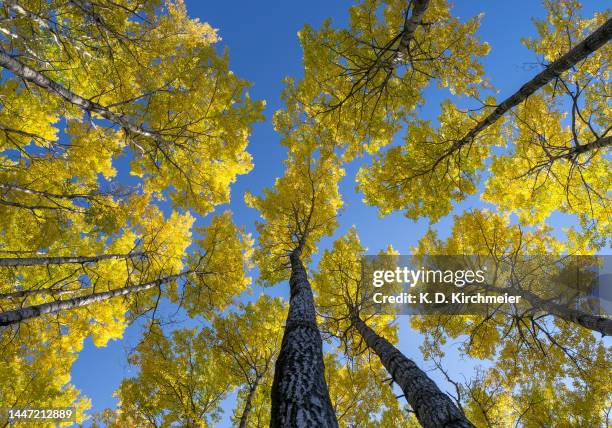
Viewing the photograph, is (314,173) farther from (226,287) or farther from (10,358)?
(10,358)

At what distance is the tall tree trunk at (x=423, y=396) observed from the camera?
8.91 ft

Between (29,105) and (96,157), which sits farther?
(96,157)

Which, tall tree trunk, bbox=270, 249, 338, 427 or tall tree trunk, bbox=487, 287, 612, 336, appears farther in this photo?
tall tree trunk, bbox=487, 287, 612, 336

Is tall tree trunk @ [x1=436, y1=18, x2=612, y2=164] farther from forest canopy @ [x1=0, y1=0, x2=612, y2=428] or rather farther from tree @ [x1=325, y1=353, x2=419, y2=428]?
tree @ [x1=325, y1=353, x2=419, y2=428]

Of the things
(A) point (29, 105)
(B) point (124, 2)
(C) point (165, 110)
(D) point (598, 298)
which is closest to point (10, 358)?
(A) point (29, 105)

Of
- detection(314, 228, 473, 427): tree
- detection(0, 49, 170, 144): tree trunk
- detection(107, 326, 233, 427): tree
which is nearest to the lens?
detection(314, 228, 473, 427): tree

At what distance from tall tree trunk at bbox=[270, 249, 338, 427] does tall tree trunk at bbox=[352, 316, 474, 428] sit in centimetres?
118

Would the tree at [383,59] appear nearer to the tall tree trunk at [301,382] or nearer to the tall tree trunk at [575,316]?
the tall tree trunk at [301,382]

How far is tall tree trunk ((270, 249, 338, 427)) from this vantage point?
1.84m

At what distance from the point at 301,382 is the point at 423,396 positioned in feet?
5.61

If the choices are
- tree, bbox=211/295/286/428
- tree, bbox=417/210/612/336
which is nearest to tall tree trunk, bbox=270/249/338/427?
tree, bbox=211/295/286/428

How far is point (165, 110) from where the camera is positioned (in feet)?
20.8

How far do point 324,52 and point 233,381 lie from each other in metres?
8.24

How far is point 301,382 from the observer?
7.37ft
